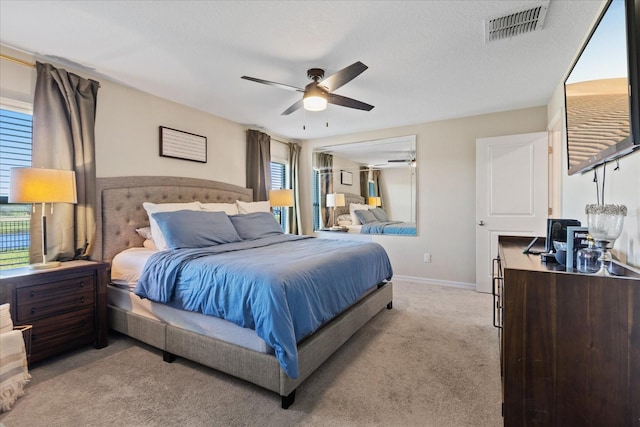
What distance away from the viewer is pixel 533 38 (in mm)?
2268

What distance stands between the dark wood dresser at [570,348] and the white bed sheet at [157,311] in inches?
51.5

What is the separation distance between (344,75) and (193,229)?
1.93 m

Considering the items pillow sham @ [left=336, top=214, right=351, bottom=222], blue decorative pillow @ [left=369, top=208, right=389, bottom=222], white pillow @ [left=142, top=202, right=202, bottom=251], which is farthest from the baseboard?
white pillow @ [left=142, top=202, right=202, bottom=251]

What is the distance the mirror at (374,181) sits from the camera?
4719mm

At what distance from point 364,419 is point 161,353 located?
1726 mm

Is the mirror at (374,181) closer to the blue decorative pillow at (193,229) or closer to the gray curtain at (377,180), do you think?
the gray curtain at (377,180)

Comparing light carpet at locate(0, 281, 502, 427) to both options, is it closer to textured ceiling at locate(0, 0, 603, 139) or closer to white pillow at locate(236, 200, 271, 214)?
white pillow at locate(236, 200, 271, 214)

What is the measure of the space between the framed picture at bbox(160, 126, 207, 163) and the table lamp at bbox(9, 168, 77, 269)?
1.22 metres

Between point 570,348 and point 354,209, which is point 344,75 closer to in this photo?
point 570,348

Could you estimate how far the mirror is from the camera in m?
4.72

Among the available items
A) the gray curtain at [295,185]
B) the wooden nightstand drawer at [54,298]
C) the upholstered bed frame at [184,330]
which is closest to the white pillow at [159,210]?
the upholstered bed frame at [184,330]

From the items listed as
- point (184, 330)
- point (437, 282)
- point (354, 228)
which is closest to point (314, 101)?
point (184, 330)

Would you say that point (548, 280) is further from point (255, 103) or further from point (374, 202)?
point (374, 202)

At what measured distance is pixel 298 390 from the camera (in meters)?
1.94
